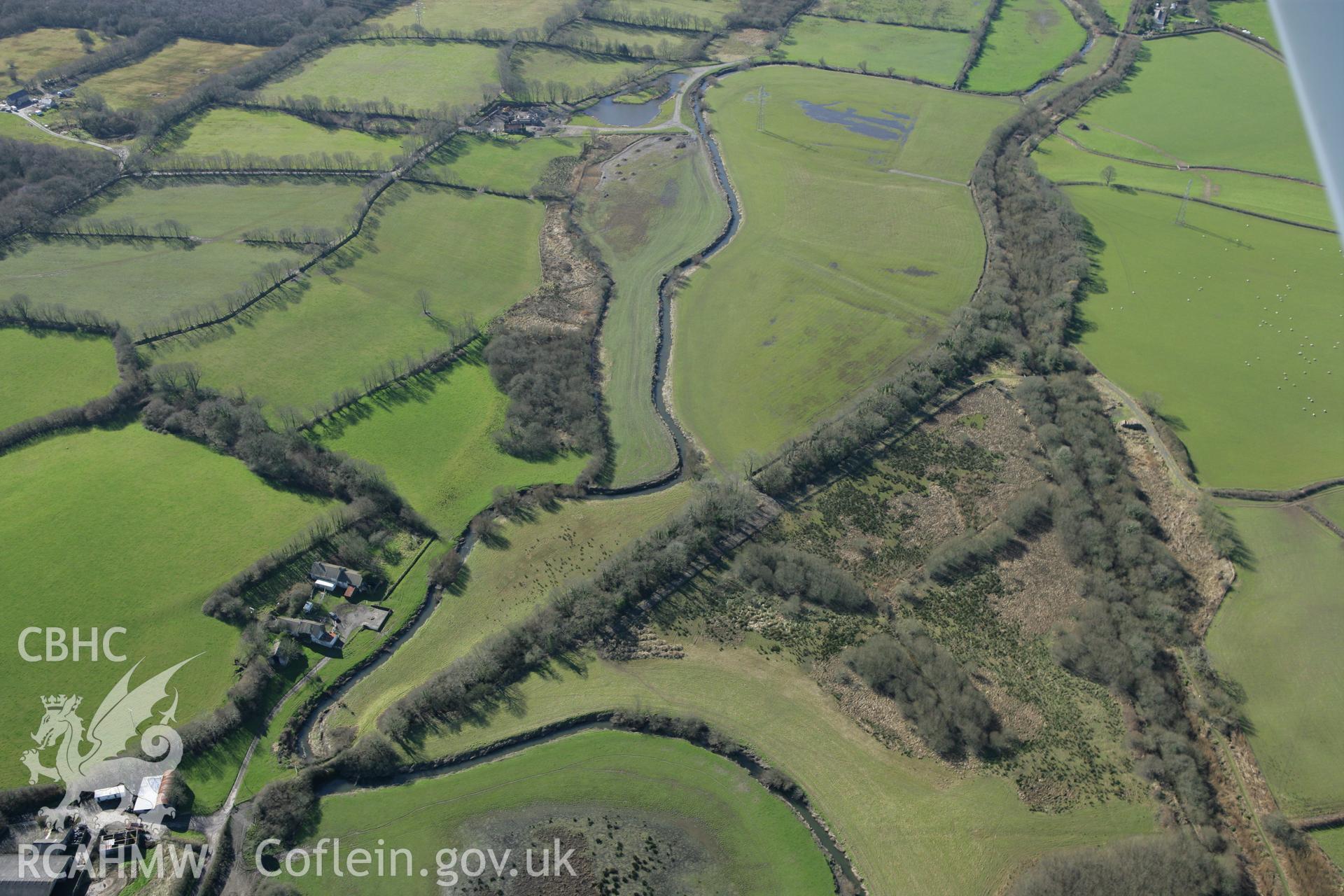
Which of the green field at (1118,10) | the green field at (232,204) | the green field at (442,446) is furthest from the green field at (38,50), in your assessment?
the green field at (1118,10)

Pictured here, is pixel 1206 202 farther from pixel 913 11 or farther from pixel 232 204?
pixel 232 204

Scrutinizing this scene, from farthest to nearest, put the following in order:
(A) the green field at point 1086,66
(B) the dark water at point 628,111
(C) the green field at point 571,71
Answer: (A) the green field at point 1086,66 → (C) the green field at point 571,71 → (B) the dark water at point 628,111

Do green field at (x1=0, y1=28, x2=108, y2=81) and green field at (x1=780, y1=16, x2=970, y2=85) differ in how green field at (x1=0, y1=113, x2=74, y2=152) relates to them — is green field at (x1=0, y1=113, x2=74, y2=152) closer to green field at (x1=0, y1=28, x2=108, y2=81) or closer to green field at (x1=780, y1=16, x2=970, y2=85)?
green field at (x1=0, y1=28, x2=108, y2=81)

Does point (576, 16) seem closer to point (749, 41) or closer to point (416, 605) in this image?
point (749, 41)

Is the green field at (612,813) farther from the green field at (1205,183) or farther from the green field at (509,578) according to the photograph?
the green field at (1205,183)

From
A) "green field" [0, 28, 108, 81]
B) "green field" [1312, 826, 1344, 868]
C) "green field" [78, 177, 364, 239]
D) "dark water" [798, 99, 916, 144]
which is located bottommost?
"green field" [1312, 826, 1344, 868]

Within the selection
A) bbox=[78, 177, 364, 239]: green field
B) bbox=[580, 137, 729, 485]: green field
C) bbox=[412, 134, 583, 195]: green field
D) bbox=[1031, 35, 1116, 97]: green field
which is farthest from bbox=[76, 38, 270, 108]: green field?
bbox=[1031, 35, 1116, 97]: green field
